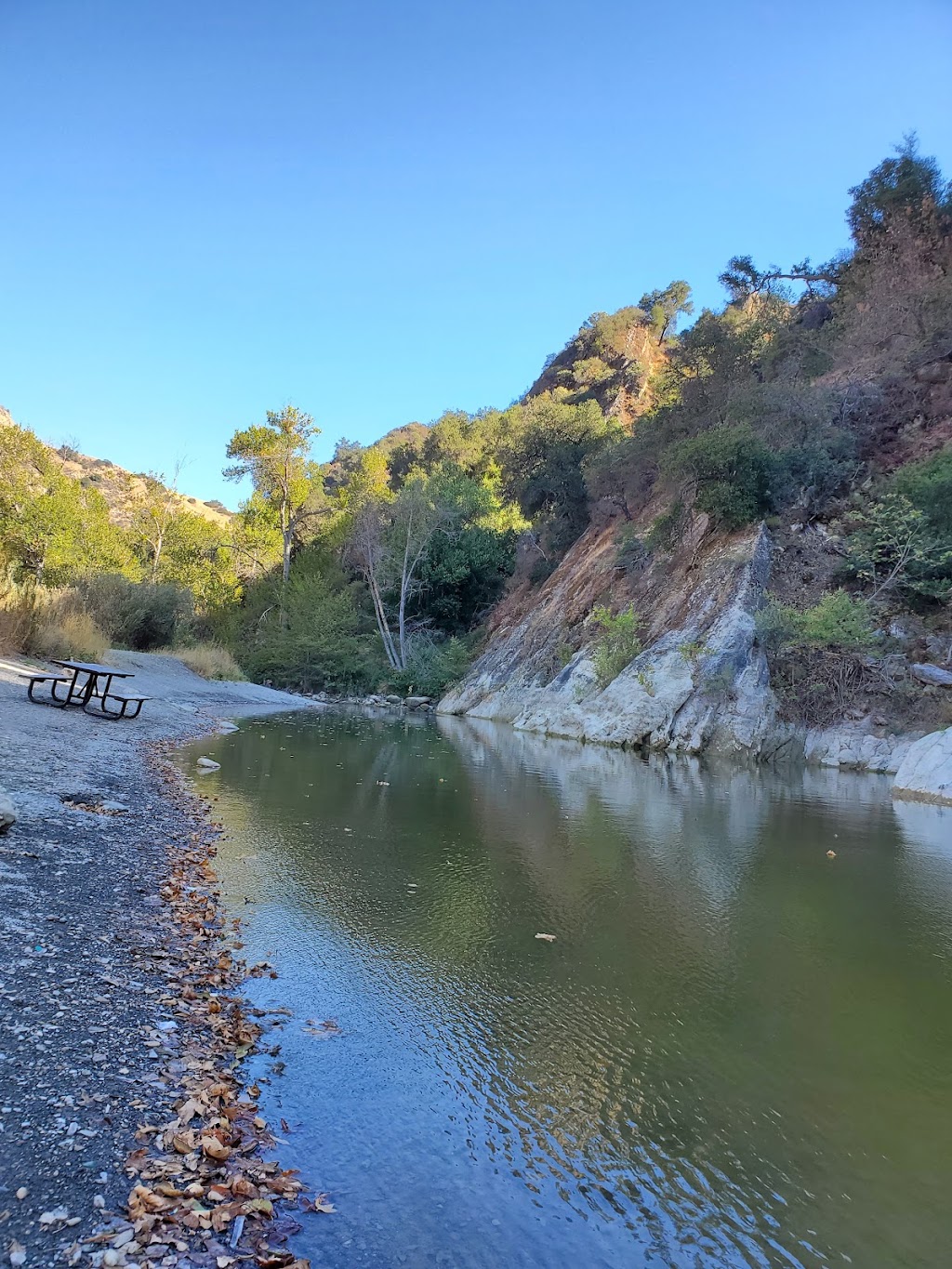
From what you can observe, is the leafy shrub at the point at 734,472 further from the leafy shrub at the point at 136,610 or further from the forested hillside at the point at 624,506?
the leafy shrub at the point at 136,610

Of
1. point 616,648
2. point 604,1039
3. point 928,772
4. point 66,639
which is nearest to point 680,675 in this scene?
point 616,648

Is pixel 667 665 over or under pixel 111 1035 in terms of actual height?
over

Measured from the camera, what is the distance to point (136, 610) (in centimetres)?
2783

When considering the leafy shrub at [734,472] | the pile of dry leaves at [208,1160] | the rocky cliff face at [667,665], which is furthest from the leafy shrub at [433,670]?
the pile of dry leaves at [208,1160]

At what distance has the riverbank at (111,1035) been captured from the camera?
2.16 meters

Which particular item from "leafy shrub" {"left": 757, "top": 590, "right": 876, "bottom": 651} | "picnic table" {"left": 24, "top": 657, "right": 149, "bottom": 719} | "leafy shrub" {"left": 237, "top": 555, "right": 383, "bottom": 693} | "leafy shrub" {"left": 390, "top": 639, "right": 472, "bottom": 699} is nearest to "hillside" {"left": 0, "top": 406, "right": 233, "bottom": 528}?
"leafy shrub" {"left": 237, "top": 555, "right": 383, "bottom": 693}

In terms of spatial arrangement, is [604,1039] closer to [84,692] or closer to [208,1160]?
[208,1160]

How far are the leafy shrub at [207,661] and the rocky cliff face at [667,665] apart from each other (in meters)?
10.3

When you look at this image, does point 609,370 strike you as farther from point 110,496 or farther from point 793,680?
point 793,680

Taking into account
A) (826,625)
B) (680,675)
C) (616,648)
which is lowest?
(680,675)

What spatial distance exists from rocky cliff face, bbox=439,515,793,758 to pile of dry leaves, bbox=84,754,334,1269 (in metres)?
15.2

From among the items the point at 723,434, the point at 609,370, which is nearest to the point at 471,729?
the point at 723,434

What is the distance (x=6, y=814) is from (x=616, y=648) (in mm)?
17677

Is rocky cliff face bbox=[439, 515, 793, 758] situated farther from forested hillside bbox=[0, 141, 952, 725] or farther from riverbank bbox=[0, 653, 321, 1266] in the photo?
riverbank bbox=[0, 653, 321, 1266]
